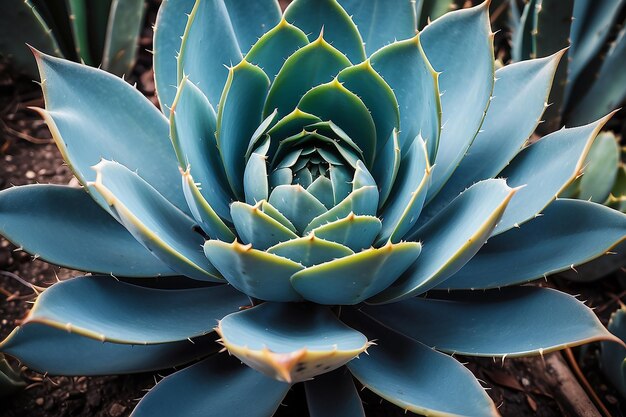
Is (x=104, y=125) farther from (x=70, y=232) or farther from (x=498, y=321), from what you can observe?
(x=498, y=321)

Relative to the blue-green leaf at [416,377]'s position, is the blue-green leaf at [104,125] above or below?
above

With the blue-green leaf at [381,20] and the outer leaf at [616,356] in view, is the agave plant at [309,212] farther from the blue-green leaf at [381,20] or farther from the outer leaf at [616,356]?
the outer leaf at [616,356]

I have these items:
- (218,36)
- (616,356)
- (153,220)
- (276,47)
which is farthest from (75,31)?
(616,356)

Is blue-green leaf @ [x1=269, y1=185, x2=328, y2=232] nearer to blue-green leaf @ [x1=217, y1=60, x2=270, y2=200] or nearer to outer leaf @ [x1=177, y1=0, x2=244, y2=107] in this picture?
blue-green leaf @ [x1=217, y1=60, x2=270, y2=200]

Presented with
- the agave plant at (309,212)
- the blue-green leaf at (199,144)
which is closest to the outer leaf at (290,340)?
the agave plant at (309,212)

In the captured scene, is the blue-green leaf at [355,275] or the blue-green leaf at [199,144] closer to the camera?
the blue-green leaf at [355,275]

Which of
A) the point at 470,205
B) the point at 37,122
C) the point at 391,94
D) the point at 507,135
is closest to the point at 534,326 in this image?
the point at 470,205
